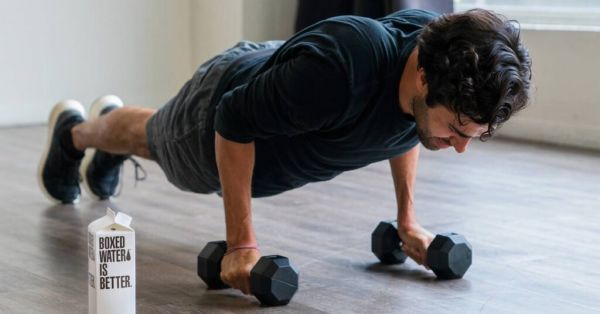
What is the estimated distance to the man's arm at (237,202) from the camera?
1688 millimetres

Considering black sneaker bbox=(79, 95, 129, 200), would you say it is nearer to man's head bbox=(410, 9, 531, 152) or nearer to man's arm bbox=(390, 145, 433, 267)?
man's arm bbox=(390, 145, 433, 267)

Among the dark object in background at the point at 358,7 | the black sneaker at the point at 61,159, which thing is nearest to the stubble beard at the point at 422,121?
the black sneaker at the point at 61,159

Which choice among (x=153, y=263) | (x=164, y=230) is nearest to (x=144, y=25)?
(x=164, y=230)

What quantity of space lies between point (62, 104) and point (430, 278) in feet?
3.71

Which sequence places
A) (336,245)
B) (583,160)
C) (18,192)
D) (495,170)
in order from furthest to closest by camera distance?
(583,160) < (495,170) < (18,192) < (336,245)

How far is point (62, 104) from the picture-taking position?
248cm

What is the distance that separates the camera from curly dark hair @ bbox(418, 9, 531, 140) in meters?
1.44

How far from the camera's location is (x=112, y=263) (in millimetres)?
1349

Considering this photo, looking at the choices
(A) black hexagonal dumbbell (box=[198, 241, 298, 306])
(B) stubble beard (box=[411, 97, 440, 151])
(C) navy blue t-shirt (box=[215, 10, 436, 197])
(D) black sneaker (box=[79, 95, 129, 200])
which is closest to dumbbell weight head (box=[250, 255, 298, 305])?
(A) black hexagonal dumbbell (box=[198, 241, 298, 306])

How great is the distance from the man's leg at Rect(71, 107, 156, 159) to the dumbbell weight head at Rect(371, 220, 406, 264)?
585 mm

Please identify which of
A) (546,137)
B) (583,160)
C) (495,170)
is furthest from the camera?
(546,137)

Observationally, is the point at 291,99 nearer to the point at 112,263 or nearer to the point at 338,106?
the point at 338,106

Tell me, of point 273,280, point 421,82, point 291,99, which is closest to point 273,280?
point 273,280

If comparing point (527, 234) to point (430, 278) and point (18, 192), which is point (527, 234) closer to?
point (430, 278)
